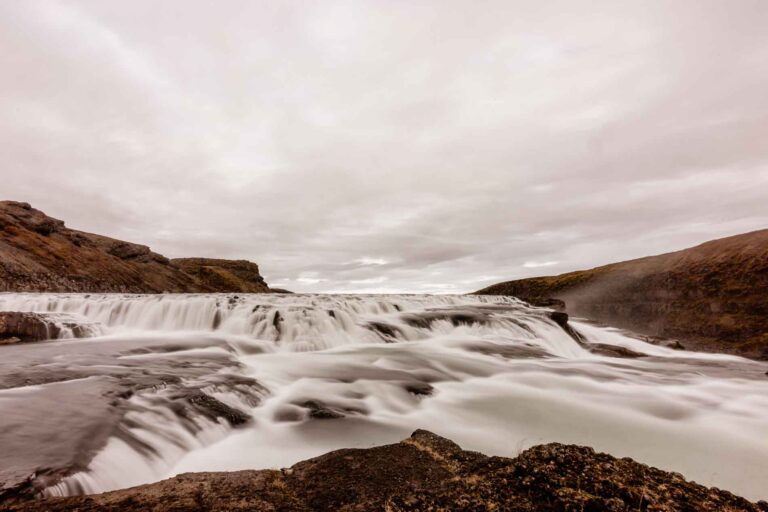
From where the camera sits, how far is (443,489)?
8.56 feet

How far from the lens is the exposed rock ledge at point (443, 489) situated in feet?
7.25

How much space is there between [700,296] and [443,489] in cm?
2851

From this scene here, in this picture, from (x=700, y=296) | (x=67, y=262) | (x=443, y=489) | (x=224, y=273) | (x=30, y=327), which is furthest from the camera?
(x=224, y=273)

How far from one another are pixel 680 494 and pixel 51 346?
15471mm

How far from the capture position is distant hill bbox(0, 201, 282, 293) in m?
33.5

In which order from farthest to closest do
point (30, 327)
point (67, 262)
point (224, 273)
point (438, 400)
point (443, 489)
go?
point (224, 273) → point (67, 262) → point (30, 327) → point (438, 400) → point (443, 489)

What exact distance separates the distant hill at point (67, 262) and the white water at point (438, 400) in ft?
85.9

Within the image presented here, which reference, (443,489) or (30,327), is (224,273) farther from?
(443,489)

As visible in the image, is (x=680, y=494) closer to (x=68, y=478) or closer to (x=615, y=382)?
(x=68, y=478)

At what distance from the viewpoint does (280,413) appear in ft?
21.2

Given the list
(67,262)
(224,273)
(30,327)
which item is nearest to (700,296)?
(30,327)

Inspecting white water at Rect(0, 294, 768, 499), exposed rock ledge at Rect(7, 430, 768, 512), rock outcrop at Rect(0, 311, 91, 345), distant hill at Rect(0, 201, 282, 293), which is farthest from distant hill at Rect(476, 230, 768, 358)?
distant hill at Rect(0, 201, 282, 293)

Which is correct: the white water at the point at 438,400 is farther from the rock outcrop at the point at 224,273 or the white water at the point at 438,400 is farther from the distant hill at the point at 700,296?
the rock outcrop at the point at 224,273

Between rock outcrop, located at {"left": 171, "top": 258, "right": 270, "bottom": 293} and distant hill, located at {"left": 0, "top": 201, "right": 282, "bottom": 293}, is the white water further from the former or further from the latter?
rock outcrop, located at {"left": 171, "top": 258, "right": 270, "bottom": 293}
